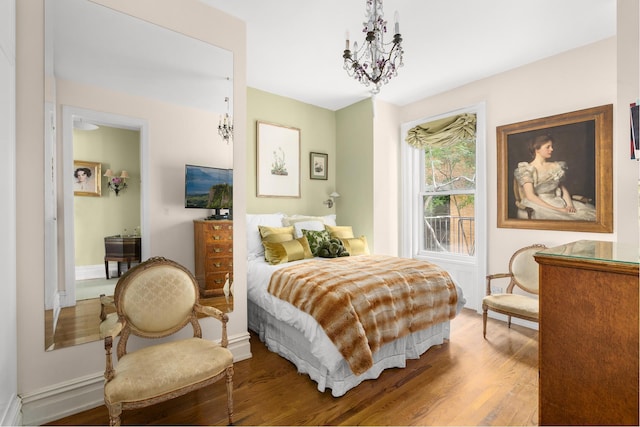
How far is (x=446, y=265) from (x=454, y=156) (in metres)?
1.51

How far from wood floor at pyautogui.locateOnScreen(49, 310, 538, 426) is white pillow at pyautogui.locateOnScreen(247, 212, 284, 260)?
109 cm

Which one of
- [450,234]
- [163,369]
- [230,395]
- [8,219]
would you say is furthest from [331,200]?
[8,219]

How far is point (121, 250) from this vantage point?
2.01 metres

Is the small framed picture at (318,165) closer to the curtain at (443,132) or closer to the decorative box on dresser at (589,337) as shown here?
the curtain at (443,132)

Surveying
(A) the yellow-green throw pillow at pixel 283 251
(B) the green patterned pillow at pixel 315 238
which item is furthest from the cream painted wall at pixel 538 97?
(A) the yellow-green throw pillow at pixel 283 251

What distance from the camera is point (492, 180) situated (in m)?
3.62

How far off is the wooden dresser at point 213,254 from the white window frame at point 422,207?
9.51 ft

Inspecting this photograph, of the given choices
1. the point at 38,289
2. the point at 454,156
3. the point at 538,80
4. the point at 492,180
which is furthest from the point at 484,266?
the point at 38,289

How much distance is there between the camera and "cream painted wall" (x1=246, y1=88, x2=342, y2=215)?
3969mm

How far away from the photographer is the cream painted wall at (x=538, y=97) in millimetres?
2830

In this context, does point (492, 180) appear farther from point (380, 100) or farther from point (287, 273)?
point (287, 273)

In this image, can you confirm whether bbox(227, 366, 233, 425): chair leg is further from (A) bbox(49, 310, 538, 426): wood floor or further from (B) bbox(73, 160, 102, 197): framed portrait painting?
(B) bbox(73, 160, 102, 197): framed portrait painting

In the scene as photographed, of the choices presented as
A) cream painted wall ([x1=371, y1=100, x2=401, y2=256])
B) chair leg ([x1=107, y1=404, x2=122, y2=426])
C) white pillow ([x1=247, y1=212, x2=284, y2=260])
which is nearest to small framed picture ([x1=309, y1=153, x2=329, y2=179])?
cream painted wall ([x1=371, y1=100, x2=401, y2=256])

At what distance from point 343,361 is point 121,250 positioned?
5.53ft
